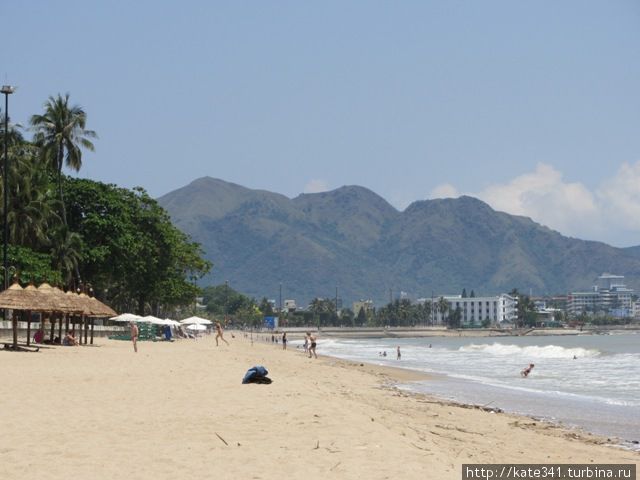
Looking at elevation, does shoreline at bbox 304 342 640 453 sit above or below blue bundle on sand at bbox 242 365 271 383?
below

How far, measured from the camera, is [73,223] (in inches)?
2313

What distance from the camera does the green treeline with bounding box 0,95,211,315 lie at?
163 feet

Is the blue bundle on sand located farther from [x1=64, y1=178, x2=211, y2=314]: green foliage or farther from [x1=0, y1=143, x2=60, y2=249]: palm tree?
[x1=64, y1=178, x2=211, y2=314]: green foliage

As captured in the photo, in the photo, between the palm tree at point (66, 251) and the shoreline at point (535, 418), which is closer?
the shoreline at point (535, 418)

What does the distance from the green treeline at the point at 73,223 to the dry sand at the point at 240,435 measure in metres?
31.0

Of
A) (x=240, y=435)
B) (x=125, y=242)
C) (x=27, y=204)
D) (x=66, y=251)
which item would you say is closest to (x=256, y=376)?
(x=240, y=435)

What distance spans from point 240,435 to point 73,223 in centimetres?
5100

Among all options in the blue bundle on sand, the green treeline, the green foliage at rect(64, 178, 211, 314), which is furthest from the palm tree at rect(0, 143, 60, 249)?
the blue bundle on sand

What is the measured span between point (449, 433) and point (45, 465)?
639cm

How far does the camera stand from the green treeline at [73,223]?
49625 millimetres

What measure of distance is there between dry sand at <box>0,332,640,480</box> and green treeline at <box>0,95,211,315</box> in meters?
31.0

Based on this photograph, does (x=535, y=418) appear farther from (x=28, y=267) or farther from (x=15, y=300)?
(x=28, y=267)

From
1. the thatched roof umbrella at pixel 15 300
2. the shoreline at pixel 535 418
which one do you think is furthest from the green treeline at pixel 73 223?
the shoreline at pixel 535 418

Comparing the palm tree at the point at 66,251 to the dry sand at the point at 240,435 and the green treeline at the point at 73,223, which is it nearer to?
the green treeline at the point at 73,223
